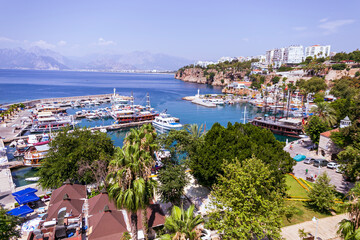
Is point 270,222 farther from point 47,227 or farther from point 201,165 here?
point 47,227

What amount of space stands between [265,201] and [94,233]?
11.1 m

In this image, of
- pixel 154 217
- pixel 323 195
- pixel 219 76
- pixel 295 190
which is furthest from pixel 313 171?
pixel 219 76

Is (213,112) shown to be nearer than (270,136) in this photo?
A: No

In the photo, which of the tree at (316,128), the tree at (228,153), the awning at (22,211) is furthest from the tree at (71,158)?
the tree at (316,128)

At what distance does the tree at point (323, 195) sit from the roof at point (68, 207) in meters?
19.2

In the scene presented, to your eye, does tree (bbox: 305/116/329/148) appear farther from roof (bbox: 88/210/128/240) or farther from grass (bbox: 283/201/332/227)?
roof (bbox: 88/210/128/240)

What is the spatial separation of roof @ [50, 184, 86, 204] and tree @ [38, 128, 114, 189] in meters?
1.87

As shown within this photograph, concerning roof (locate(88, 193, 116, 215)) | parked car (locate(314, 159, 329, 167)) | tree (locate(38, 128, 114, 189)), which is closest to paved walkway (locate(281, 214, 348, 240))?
parked car (locate(314, 159, 329, 167))

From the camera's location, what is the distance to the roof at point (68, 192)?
18.7 metres

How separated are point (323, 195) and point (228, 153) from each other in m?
8.29

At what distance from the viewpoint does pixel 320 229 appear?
16156 mm

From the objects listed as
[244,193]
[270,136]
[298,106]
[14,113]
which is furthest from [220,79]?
[244,193]

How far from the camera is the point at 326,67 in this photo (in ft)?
362

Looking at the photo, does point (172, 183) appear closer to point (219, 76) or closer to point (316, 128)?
point (316, 128)
